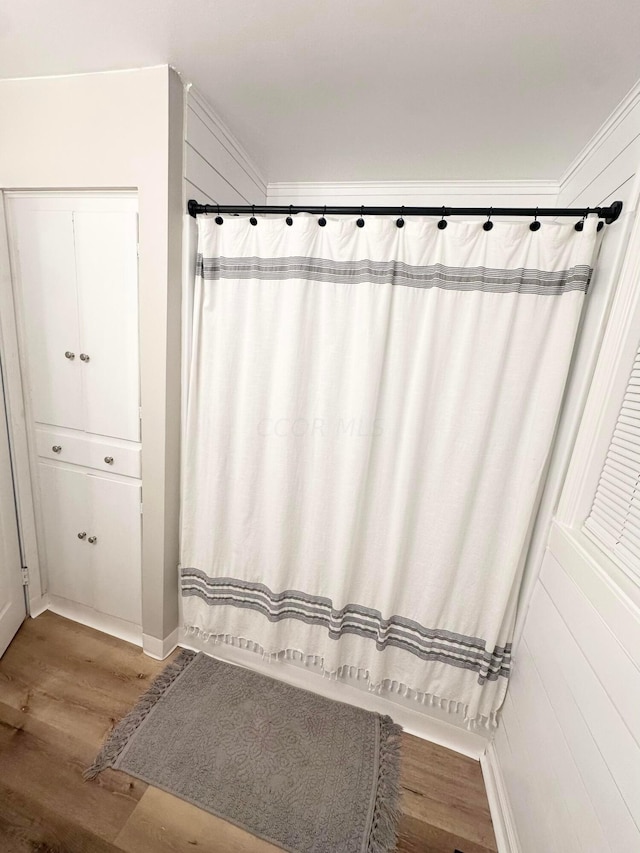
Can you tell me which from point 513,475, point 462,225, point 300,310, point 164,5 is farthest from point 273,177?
point 513,475

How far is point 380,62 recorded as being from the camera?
1085mm

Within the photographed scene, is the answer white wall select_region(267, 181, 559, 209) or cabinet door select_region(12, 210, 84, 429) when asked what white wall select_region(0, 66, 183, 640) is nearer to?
cabinet door select_region(12, 210, 84, 429)

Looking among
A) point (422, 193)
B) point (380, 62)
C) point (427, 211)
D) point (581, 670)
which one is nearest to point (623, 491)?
point (581, 670)

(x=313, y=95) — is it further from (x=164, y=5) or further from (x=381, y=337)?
(x=381, y=337)

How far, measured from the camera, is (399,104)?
126cm

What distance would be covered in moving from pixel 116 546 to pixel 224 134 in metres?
1.94

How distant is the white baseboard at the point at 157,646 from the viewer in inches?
67.0

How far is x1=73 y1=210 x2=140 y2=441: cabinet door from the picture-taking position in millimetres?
1385

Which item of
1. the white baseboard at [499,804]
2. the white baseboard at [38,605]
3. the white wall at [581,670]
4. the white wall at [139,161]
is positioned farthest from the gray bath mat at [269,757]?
the white wall at [139,161]

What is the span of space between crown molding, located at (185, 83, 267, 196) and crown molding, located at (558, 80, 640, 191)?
1.43 m

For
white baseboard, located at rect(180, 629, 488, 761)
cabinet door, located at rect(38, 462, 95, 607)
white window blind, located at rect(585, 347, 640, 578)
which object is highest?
white window blind, located at rect(585, 347, 640, 578)

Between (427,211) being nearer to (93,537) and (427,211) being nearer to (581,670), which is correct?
(581,670)

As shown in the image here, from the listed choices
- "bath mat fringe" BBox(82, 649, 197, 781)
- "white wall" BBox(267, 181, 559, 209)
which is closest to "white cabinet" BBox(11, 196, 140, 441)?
"white wall" BBox(267, 181, 559, 209)

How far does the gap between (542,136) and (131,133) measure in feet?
5.08
